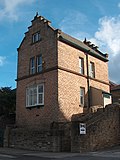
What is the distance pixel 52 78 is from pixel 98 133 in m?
7.92

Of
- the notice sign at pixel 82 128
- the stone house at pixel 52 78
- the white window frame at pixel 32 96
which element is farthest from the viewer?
the white window frame at pixel 32 96

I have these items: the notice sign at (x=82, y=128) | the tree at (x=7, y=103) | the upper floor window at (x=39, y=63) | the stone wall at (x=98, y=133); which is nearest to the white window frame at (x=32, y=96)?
the upper floor window at (x=39, y=63)

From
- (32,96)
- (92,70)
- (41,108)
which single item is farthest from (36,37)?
(41,108)

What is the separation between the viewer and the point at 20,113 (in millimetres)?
25562

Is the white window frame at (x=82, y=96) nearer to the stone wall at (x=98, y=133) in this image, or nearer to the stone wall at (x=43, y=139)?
the stone wall at (x=43, y=139)

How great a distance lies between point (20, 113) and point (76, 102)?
6.30 meters

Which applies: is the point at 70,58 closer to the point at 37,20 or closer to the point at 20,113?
the point at 37,20

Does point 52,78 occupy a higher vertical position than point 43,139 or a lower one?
higher

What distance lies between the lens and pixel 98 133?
17.1 metres

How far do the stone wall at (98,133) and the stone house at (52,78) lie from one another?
16.4 feet

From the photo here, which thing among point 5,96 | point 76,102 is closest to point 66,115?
point 76,102

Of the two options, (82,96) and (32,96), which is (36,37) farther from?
(82,96)

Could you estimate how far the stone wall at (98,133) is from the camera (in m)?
16.5

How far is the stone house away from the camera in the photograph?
74.5ft
